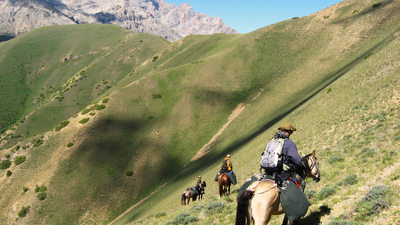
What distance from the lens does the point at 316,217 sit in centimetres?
997

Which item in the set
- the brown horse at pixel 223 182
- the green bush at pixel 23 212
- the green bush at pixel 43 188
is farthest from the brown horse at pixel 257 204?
the green bush at pixel 23 212

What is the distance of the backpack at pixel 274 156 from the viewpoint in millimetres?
8234

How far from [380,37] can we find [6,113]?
146 metres

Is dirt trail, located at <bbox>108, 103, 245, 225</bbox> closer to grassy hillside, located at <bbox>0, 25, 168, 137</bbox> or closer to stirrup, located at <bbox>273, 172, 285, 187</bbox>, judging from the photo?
stirrup, located at <bbox>273, 172, 285, 187</bbox>

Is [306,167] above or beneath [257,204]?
above

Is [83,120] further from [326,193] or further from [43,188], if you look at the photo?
[326,193]

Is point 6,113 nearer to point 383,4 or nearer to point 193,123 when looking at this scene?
point 193,123

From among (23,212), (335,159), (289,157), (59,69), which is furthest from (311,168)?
(59,69)

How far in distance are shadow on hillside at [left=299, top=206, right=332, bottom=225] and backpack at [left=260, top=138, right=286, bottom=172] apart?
3288mm

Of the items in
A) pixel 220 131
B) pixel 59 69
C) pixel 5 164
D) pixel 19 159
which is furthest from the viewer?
pixel 59 69

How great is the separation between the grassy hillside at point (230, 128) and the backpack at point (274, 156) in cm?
354

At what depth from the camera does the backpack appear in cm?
823

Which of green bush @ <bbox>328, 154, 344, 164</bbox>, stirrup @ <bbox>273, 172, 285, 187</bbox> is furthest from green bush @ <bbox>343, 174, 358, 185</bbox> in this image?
stirrup @ <bbox>273, 172, 285, 187</bbox>

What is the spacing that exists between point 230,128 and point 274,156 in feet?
161
